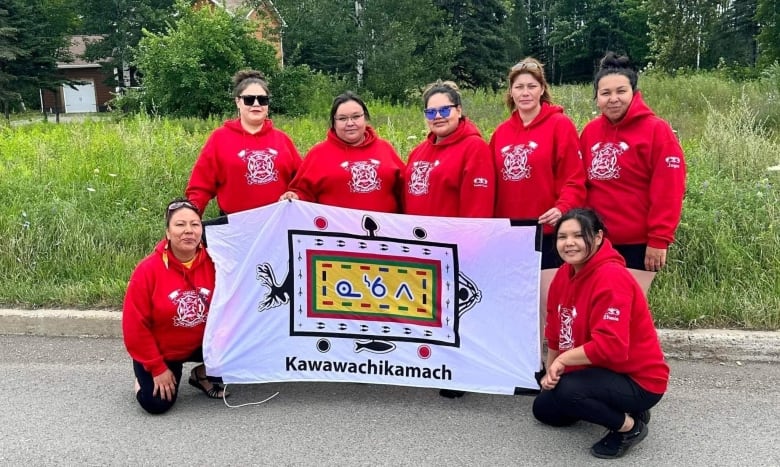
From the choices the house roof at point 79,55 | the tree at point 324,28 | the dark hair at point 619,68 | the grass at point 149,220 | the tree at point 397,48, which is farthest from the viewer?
the house roof at point 79,55

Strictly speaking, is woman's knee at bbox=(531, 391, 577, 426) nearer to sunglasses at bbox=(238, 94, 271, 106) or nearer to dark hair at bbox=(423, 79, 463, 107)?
dark hair at bbox=(423, 79, 463, 107)

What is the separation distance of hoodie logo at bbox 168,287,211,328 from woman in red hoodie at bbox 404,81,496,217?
158 centimetres

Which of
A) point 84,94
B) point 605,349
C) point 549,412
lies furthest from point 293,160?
point 84,94

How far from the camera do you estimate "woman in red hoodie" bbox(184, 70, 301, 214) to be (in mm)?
4863

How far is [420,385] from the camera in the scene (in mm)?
4438

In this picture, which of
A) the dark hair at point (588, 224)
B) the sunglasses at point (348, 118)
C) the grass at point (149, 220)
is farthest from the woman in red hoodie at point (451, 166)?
the grass at point (149, 220)

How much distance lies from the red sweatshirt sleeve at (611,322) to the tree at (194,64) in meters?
19.6

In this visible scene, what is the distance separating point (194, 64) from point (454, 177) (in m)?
18.6

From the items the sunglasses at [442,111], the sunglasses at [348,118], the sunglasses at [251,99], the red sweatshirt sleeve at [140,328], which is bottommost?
the red sweatshirt sleeve at [140,328]

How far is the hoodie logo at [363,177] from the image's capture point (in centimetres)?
469

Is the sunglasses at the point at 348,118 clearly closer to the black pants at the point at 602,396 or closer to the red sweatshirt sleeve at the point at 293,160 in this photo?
the red sweatshirt sleeve at the point at 293,160

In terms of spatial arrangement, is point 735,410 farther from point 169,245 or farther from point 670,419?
point 169,245

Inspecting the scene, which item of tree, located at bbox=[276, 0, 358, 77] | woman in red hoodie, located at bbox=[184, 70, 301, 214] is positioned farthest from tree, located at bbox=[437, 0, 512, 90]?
woman in red hoodie, located at bbox=[184, 70, 301, 214]

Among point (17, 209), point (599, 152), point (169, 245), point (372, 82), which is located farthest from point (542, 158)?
point (372, 82)
